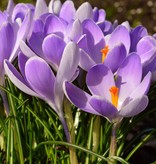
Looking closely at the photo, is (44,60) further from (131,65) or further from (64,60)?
(131,65)

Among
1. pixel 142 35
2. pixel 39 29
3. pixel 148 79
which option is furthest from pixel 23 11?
pixel 148 79

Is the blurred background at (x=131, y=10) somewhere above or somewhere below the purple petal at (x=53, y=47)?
below

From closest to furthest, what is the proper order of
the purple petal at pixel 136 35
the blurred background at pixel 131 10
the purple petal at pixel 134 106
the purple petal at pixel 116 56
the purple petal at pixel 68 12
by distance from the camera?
the purple petal at pixel 134 106
the purple petal at pixel 116 56
the purple petal at pixel 136 35
the purple petal at pixel 68 12
the blurred background at pixel 131 10

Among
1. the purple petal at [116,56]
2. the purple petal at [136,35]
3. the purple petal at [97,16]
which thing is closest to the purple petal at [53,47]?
Answer: the purple petal at [116,56]

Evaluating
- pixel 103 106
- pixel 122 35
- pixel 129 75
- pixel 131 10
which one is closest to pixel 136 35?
pixel 122 35

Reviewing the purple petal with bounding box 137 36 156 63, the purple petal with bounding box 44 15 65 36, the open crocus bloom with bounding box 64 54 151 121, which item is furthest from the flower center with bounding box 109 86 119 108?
the purple petal with bounding box 44 15 65 36

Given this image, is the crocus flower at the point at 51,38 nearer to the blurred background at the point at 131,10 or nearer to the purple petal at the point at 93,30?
the purple petal at the point at 93,30

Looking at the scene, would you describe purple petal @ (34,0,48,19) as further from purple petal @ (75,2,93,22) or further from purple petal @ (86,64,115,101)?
purple petal @ (86,64,115,101)
